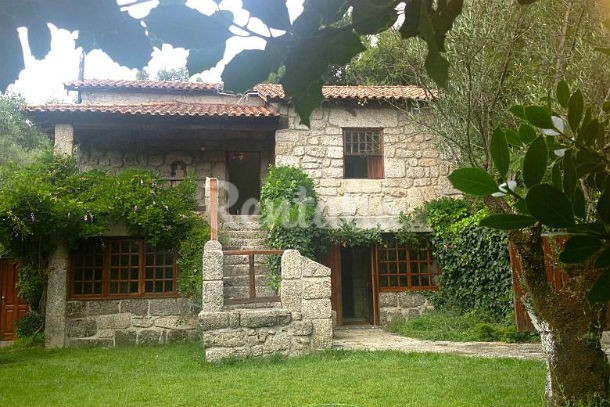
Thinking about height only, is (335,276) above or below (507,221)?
below

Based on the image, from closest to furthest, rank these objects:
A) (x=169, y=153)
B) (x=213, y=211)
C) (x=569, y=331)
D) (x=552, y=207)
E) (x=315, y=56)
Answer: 1. (x=552, y=207)
2. (x=315, y=56)
3. (x=569, y=331)
4. (x=213, y=211)
5. (x=169, y=153)

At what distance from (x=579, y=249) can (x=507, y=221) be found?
4.5 inches

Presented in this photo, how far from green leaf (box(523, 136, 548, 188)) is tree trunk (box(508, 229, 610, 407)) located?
10.6ft

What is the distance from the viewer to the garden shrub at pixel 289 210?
30.8ft

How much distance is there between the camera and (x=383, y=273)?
1054cm

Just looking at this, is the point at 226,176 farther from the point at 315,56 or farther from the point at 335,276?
the point at 315,56

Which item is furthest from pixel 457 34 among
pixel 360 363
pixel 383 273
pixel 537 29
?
pixel 383 273

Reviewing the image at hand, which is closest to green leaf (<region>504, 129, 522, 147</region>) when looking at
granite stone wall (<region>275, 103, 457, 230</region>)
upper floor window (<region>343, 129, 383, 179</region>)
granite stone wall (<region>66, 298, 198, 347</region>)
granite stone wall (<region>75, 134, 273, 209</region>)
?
granite stone wall (<region>66, 298, 198, 347</region>)

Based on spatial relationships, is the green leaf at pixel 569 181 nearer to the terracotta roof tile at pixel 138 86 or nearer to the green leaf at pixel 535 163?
the green leaf at pixel 535 163

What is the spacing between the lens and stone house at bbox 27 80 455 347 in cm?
908

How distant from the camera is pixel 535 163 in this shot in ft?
2.56

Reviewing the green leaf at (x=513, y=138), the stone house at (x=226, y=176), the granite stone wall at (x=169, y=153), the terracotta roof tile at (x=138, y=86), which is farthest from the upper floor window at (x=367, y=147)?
the green leaf at (x=513, y=138)

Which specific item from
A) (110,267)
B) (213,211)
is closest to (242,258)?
(213,211)

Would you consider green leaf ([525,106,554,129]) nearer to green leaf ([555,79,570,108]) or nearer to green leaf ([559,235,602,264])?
green leaf ([555,79,570,108])
